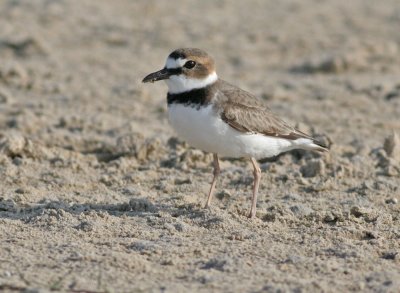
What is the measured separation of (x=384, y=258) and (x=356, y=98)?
5345 mm

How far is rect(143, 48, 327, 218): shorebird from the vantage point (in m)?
6.82

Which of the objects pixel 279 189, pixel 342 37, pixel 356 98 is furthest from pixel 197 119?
pixel 342 37

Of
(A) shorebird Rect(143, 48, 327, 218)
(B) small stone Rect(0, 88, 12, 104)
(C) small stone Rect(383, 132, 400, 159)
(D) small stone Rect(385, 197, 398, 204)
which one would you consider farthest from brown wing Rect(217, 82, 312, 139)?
(B) small stone Rect(0, 88, 12, 104)

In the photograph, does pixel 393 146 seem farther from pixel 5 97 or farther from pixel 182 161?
pixel 5 97

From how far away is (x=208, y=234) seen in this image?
253 inches

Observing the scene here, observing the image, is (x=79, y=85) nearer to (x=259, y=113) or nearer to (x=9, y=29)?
(x=9, y=29)

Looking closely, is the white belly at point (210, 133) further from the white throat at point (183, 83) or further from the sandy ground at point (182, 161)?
the sandy ground at point (182, 161)

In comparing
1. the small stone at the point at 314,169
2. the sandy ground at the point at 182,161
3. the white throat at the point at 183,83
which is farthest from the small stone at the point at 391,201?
the white throat at the point at 183,83

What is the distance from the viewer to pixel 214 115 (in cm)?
686

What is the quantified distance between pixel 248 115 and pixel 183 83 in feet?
1.98

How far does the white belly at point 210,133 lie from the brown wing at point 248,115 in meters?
0.06

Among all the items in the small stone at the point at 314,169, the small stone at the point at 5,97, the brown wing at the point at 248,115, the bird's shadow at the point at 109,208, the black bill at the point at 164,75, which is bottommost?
the bird's shadow at the point at 109,208

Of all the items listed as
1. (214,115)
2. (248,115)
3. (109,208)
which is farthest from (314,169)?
(109,208)

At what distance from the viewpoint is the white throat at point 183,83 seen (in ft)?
23.0
